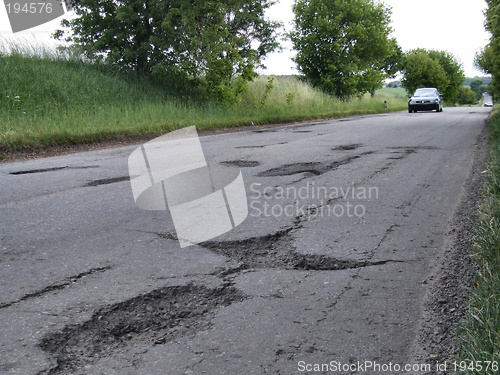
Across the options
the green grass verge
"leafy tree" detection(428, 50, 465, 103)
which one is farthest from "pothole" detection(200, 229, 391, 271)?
"leafy tree" detection(428, 50, 465, 103)

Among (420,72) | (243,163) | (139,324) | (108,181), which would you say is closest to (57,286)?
(139,324)

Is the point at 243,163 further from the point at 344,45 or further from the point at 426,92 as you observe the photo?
the point at 344,45

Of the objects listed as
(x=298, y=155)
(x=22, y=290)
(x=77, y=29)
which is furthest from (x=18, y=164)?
(x=77, y=29)

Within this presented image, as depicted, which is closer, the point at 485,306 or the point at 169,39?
the point at 485,306

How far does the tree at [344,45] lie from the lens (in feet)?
102

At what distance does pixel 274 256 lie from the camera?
2.95m

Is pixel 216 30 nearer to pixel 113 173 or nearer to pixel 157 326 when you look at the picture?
pixel 113 173

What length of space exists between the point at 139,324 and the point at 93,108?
12.2m

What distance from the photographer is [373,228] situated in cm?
352

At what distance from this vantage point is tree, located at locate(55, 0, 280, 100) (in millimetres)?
15883

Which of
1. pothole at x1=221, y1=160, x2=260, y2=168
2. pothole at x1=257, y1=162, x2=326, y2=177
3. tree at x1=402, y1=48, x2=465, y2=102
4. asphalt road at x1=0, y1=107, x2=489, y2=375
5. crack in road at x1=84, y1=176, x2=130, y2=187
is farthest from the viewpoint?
tree at x1=402, y1=48, x2=465, y2=102

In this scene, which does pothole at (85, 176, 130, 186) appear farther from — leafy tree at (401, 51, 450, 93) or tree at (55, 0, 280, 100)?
leafy tree at (401, 51, 450, 93)

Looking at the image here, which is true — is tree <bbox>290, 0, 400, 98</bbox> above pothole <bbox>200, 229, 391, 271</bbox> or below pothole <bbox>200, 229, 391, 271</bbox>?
above

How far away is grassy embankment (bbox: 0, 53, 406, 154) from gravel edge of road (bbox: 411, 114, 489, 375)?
293 inches
